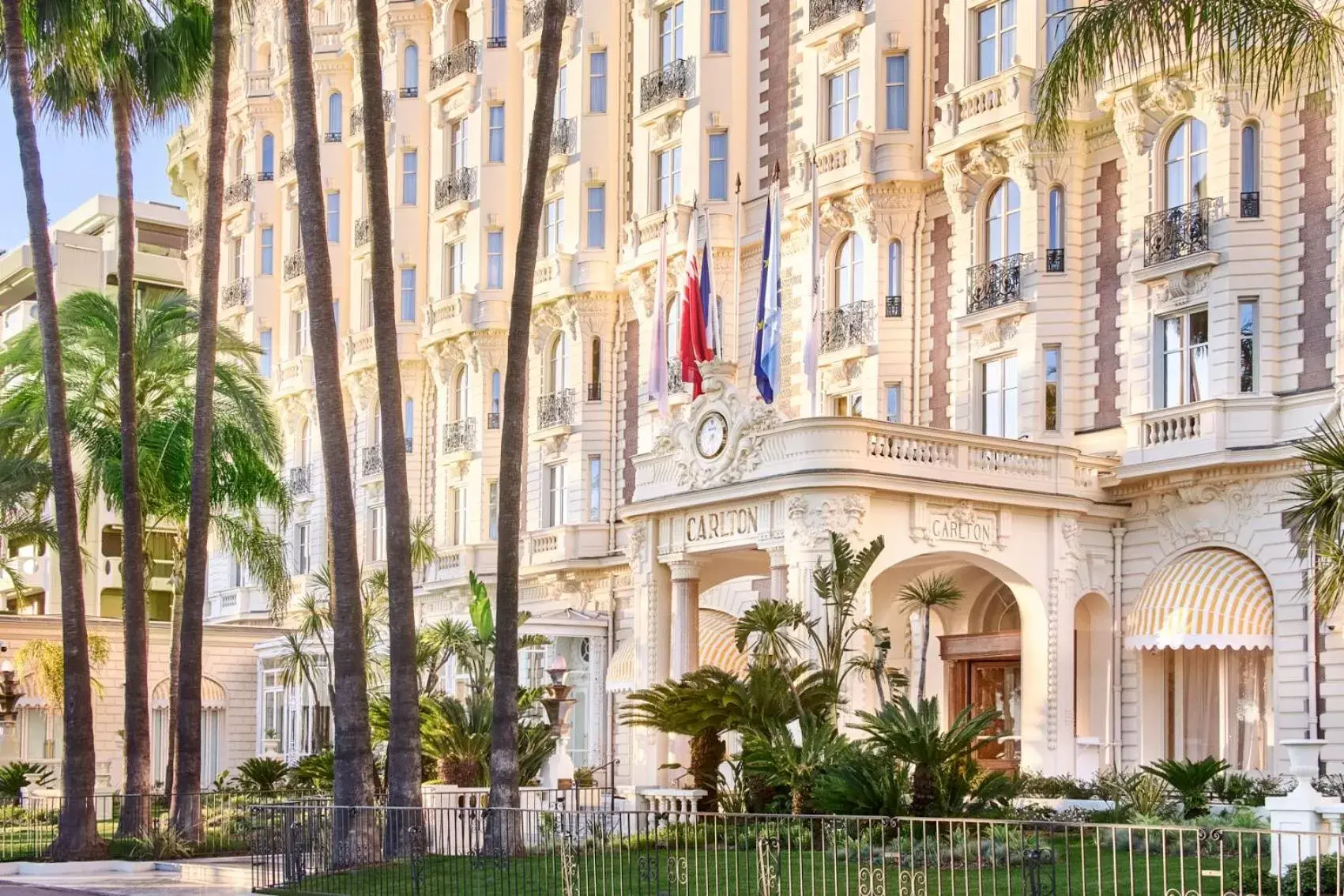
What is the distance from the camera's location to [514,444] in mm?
25781

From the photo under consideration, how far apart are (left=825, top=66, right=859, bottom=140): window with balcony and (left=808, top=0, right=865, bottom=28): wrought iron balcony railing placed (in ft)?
3.53

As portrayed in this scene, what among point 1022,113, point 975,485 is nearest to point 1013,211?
point 1022,113

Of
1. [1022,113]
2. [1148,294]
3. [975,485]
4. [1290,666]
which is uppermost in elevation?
[1022,113]

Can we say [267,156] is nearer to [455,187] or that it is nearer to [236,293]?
[236,293]

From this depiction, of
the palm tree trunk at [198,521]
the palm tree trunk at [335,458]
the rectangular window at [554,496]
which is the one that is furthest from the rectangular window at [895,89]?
the rectangular window at [554,496]

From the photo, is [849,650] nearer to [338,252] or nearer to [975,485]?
[975,485]

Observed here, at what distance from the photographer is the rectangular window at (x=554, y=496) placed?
46.2m

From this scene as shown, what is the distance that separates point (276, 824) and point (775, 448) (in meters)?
9.96

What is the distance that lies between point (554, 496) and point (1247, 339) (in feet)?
67.5

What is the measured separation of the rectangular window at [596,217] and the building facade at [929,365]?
92 mm

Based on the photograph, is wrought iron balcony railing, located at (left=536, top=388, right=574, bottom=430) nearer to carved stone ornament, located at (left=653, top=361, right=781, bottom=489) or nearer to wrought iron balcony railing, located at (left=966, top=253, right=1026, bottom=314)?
carved stone ornament, located at (left=653, top=361, right=781, bottom=489)

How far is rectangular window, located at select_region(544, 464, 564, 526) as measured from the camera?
152ft

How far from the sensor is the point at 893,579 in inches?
1332

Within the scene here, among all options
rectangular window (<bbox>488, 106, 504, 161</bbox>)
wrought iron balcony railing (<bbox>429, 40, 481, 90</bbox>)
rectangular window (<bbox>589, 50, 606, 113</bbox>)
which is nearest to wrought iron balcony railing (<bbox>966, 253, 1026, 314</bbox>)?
rectangular window (<bbox>589, 50, 606, 113</bbox>)
